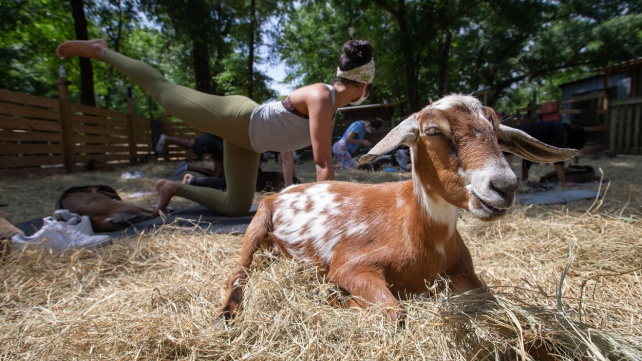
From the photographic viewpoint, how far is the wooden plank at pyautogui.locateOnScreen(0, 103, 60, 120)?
267 inches

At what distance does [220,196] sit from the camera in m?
3.70

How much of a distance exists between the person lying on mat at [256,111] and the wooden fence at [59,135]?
495cm

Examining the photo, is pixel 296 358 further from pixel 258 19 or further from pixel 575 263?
pixel 258 19

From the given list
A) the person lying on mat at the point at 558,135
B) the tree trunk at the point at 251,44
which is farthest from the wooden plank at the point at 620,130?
the tree trunk at the point at 251,44

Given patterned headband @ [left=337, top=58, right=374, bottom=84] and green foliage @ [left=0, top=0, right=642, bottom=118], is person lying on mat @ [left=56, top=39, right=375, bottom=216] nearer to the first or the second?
patterned headband @ [left=337, top=58, right=374, bottom=84]

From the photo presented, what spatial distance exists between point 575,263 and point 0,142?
9108mm

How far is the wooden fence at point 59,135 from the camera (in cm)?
689

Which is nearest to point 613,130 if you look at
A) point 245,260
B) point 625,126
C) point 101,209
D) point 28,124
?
point 625,126

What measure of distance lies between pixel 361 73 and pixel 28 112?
25.7 feet

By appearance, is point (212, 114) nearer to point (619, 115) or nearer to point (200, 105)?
point (200, 105)

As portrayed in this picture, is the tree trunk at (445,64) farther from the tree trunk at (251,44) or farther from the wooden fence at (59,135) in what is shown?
the wooden fence at (59,135)

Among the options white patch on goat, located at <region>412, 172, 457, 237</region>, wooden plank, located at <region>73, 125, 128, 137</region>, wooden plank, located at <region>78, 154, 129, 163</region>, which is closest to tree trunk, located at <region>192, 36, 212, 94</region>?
wooden plank, located at <region>73, 125, 128, 137</region>

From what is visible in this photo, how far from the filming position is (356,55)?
2.67 m

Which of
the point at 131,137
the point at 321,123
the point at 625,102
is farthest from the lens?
the point at 625,102
